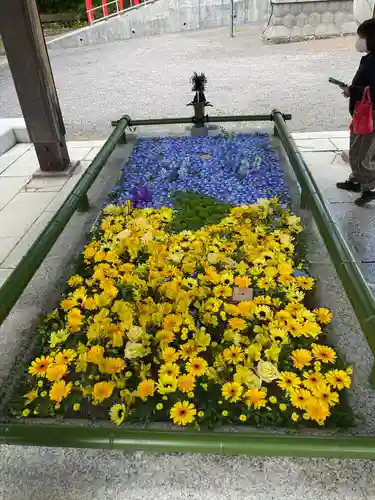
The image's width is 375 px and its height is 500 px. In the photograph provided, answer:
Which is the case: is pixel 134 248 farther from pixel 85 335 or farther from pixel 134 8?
pixel 134 8

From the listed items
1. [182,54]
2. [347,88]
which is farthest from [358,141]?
[182,54]

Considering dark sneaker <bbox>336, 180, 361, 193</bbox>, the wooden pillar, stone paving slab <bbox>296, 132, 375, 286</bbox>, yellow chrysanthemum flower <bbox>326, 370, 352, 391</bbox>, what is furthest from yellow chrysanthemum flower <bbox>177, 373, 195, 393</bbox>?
the wooden pillar

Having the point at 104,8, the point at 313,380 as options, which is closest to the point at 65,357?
the point at 313,380

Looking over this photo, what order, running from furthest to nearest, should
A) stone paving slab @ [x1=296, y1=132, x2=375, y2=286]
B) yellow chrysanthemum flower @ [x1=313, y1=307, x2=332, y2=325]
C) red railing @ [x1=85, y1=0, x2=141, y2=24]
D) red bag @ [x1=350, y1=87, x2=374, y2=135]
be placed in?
red railing @ [x1=85, y1=0, x2=141, y2=24]
red bag @ [x1=350, y1=87, x2=374, y2=135]
stone paving slab @ [x1=296, y1=132, x2=375, y2=286]
yellow chrysanthemum flower @ [x1=313, y1=307, x2=332, y2=325]

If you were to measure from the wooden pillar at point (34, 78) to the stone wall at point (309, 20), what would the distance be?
9.72 m

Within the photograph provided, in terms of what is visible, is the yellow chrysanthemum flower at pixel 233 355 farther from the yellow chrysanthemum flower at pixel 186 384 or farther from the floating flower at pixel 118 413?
the floating flower at pixel 118 413

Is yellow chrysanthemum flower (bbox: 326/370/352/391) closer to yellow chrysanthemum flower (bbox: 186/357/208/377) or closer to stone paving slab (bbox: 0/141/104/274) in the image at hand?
yellow chrysanthemum flower (bbox: 186/357/208/377)

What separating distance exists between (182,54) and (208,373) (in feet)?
37.1

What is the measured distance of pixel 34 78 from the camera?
4062 mm

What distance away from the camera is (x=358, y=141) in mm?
3502

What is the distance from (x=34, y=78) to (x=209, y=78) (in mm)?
5573

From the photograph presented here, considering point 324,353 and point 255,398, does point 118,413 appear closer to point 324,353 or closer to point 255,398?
point 255,398

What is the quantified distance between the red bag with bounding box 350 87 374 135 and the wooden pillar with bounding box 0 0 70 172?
2830 millimetres

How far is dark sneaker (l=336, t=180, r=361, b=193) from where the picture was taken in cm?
386
